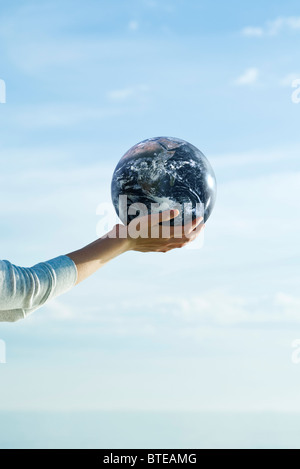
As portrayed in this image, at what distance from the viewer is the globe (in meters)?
6.27

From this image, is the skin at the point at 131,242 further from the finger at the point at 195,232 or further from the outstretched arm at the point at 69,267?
the finger at the point at 195,232

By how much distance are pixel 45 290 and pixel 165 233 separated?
116cm

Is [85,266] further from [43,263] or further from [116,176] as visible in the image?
[116,176]

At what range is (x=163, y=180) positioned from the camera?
6.29 m

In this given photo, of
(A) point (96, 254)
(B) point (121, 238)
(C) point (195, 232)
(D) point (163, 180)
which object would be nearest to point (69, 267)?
(A) point (96, 254)

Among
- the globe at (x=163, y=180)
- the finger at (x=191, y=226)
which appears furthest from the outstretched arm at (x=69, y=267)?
the globe at (x=163, y=180)

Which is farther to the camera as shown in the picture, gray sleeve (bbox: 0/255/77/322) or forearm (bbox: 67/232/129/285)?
forearm (bbox: 67/232/129/285)

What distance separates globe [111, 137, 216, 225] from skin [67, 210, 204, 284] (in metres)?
1.26

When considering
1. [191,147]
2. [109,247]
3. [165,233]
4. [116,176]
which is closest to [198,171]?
[191,147]

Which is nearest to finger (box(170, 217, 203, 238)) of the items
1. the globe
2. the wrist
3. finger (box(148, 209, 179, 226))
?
finger (box(148, 209, 179, 226))

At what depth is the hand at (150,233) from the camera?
4457mm

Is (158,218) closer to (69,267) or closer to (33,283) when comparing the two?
(69,267)

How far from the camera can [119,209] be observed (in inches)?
265

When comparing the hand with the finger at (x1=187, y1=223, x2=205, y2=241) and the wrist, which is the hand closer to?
the wrist
